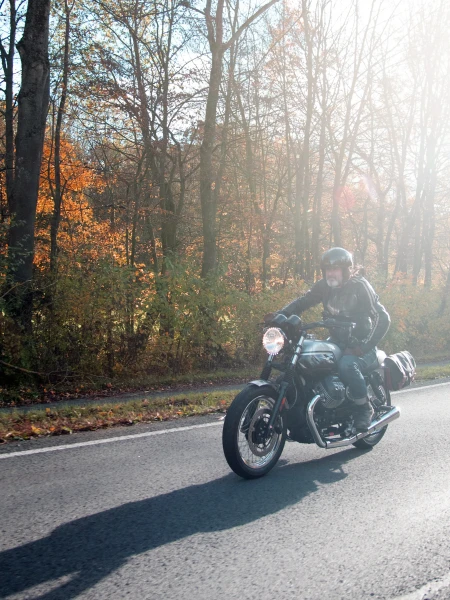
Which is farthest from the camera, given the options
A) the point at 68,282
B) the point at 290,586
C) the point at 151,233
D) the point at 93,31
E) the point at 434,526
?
the point at 151,233

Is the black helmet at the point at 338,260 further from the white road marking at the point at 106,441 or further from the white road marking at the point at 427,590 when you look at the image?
the white road marking at the point at 427,590

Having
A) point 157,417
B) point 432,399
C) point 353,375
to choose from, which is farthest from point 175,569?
point 432,399

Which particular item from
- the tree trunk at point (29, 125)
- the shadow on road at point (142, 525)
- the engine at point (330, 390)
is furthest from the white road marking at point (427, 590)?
the tree trunk at point (29, 125)

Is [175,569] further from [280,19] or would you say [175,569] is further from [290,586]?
[280,19]

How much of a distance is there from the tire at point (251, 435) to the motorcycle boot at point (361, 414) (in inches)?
33.1

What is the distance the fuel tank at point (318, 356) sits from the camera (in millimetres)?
5543

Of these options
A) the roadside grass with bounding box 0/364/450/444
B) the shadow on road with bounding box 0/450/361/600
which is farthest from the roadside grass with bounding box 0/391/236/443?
the shadow on road with bounding box 0/450/361/600

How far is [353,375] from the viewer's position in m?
5.81

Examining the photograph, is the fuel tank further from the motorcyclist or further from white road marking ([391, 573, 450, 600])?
white road marking ([391, 573, 450, 600])

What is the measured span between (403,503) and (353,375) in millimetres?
1368

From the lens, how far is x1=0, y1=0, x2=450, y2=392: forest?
501 inches

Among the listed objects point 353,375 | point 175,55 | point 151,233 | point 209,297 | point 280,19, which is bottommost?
point 353,375

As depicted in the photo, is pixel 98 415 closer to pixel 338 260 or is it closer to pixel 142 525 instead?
pixel 338 260

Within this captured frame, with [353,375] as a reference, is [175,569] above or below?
below
